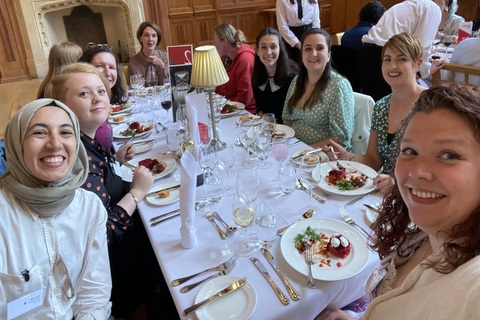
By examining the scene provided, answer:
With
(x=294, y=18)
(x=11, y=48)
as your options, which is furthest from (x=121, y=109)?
(x=11, y=48)

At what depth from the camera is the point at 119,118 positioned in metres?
2.65

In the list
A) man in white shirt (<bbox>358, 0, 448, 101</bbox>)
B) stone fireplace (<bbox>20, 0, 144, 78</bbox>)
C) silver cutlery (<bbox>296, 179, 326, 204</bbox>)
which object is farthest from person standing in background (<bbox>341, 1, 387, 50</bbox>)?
stone fireplace (<bbox>20, 0, 144, 78</bbox>)

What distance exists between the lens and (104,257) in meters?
1.32

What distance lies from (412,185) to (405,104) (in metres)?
1.17

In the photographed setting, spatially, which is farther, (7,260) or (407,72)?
(407,72)

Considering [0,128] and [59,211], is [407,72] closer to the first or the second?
[59,211]

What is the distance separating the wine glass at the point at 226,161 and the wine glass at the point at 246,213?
186mm

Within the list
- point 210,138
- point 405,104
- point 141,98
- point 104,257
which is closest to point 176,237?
point 104,257

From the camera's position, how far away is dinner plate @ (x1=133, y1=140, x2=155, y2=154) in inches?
83.6

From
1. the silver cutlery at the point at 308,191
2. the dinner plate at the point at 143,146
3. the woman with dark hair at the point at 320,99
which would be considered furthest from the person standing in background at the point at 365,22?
the silver cutlery at the point at 308,191

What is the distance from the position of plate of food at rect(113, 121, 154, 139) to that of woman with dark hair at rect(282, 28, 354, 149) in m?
0.96

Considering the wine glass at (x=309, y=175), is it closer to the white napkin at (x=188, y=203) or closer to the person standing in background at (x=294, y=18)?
the white napkin at (x=188, y=203)

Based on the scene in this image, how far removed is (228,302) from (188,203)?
0.36 meters

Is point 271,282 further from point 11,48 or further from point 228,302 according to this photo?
point 11,48
